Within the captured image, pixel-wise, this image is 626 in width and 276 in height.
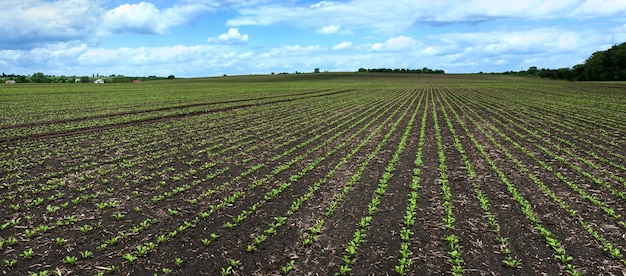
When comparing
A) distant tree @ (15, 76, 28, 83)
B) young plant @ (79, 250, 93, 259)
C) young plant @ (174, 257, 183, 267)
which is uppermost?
distant tree @ (15, 76, 28, 83)

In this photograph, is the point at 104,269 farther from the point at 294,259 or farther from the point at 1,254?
the point at 294,259

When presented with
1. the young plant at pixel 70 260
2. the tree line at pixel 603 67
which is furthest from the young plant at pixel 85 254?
the tree line at pixel 603 67

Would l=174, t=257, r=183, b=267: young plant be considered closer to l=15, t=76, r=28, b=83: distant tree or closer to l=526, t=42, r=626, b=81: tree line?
l=526, t=42, r=626, b=81: tree line

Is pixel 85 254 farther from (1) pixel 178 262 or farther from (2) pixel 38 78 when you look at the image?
(2) pixel 38 78

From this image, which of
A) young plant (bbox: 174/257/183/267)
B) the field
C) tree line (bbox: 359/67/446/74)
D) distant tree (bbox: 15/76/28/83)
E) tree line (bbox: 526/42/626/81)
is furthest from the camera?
tree line (bbox: 359/67/446/74)

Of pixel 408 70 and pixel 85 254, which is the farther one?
pixel 408 70

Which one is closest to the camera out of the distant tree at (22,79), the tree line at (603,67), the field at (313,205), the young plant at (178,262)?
the young plant at (178,262)

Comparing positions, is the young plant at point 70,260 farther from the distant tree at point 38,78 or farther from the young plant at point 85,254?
the distant tree at point 38,78

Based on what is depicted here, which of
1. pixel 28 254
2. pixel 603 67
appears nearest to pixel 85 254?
pixel 28 254

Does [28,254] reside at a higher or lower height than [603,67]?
lower

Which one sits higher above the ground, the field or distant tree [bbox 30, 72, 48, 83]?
distant tree [bbox 30, 72, 48, 83]

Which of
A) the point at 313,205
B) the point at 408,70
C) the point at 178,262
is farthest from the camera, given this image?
the point at 408,70

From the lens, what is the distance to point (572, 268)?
6.29 m

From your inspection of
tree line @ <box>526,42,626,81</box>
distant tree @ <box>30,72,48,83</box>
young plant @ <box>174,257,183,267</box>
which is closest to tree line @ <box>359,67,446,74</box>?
tree line @ <box>526,42,626,81</box>
